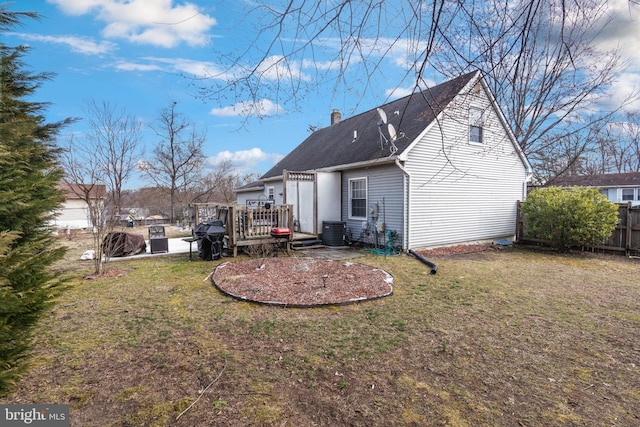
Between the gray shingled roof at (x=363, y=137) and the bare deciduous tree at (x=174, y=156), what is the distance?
1100 cm

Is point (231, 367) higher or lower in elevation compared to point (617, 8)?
lower

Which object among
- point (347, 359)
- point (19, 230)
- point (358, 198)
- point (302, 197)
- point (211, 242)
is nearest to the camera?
point (19, 230)

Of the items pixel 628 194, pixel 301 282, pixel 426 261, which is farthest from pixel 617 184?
pixel 301 282

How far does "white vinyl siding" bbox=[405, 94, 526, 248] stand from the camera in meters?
9.70

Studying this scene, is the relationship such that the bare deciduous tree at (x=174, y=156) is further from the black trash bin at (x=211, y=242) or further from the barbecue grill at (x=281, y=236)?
the barbecue grill at (x=281, y=236)

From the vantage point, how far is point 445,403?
7.89 ft

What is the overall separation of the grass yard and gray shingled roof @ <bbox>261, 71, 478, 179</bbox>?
5111 millimetres

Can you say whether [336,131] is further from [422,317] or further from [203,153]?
[203,153]

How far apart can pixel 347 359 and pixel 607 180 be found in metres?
→ 30.7


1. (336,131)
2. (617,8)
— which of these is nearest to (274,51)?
(617,8)

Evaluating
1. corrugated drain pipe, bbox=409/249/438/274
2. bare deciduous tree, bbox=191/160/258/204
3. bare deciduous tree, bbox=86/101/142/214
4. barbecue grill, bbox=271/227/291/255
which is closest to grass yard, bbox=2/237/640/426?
corrugated drain pipe, bbox=409/249/438/274

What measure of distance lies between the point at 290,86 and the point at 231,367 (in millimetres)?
2722

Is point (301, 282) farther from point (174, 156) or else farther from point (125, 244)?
point (174, 156)

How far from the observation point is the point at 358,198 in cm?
1123
